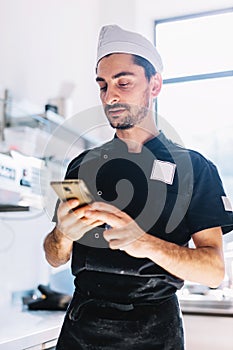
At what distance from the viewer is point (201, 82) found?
317 centimetres

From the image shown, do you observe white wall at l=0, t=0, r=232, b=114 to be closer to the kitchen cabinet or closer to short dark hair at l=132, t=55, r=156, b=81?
short dark hair at l=132, t=55, r=156, b=81

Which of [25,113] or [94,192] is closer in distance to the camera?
[94,192]

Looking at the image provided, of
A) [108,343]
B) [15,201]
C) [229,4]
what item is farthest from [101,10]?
[108,343]

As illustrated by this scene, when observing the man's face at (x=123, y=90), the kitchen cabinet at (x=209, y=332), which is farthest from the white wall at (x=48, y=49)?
the kitchen cabinet at (x=209, y=332)

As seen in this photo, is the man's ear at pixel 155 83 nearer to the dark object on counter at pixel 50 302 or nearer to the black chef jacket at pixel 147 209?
the black chef jacket at pixel 147 209

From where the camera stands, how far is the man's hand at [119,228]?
906mm

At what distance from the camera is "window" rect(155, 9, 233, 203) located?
3.01 m

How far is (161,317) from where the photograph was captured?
3.55 ft

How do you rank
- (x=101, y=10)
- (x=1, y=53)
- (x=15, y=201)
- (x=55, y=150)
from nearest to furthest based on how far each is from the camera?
(x=15, y=201) < (x=1, y=53) < (x=55, y=150) < (x=101, y=10)

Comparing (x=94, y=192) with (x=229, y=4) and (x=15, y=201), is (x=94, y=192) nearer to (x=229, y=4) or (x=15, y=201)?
(x=15, y=201)

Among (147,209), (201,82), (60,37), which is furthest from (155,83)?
(201,82)

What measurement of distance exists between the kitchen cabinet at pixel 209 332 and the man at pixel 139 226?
108cm

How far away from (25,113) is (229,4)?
1.72 m

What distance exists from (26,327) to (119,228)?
840 millimetres
